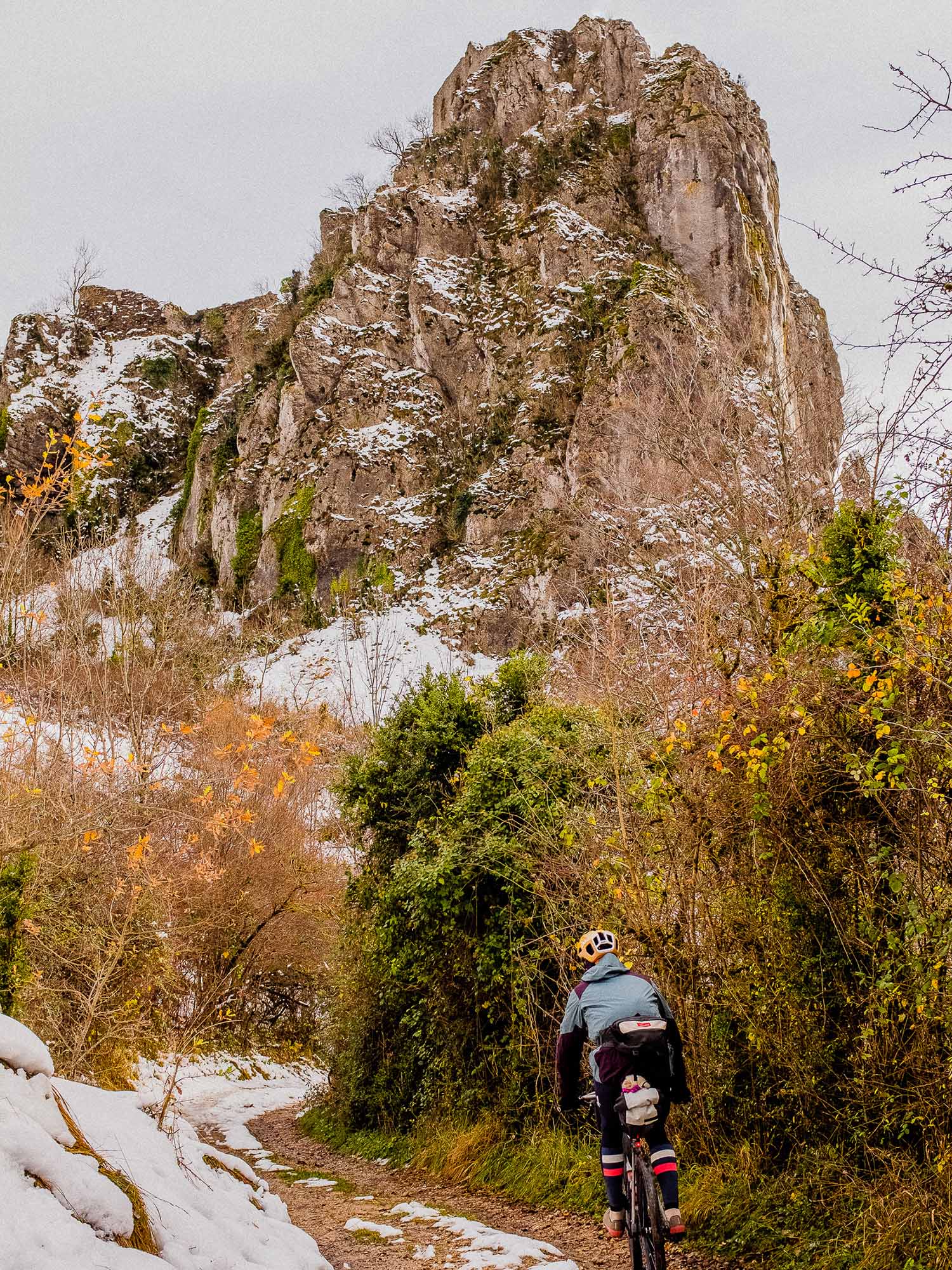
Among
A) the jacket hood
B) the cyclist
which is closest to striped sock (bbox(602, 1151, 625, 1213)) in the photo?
the cyclist

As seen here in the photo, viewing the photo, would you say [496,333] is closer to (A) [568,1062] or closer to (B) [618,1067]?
(A) [568,1062]

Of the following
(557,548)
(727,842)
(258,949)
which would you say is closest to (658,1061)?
(727,842)

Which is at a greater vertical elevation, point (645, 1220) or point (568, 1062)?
point (568, 1062)

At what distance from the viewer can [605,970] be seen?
468 centimetres

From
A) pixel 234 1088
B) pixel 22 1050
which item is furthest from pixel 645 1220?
pixel 234 1088

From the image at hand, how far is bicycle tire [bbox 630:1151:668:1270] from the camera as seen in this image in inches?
166

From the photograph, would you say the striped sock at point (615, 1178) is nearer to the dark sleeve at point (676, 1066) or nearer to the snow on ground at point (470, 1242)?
the dark sleeve at point (676, 1066)

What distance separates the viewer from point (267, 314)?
179ft

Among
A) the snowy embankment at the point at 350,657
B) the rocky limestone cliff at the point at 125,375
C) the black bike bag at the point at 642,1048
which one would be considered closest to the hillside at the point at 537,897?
the black bike bag at the point at 642,1048

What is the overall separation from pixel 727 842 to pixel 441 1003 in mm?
4964

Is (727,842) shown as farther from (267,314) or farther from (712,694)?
(267,314)

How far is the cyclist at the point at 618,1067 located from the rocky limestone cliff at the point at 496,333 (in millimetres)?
24940

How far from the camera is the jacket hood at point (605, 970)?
468 centimetres

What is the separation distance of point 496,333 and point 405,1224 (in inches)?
1552
